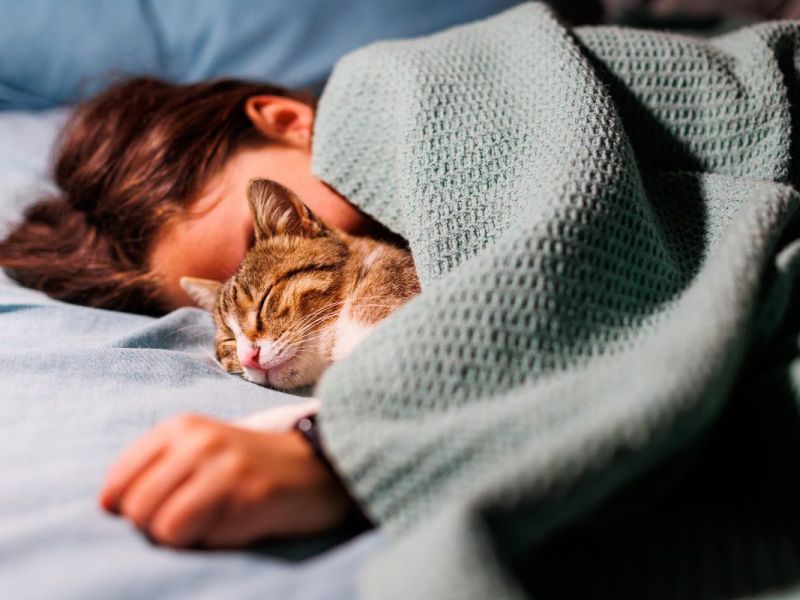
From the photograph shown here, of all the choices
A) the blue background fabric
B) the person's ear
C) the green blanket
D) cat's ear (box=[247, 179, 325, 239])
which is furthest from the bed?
the person's ear

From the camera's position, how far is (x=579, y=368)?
0.57m

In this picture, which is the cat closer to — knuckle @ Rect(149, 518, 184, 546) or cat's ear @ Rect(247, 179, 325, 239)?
cat's ear @ Rect(247, 179, 325, 239)

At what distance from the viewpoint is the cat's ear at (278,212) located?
0.96 m

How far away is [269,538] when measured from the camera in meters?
0.52

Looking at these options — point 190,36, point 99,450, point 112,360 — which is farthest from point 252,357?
point 190,36

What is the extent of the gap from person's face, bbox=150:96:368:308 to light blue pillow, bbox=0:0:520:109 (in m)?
0.47

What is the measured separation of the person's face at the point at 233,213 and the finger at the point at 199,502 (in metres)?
0.63

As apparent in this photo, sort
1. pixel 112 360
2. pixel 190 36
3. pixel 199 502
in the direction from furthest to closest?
1. pixel 190 36
2. pixel 112 360
3. pixel 199 502

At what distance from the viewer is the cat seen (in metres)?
0.92

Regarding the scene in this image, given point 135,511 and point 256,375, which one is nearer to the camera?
point 135,511

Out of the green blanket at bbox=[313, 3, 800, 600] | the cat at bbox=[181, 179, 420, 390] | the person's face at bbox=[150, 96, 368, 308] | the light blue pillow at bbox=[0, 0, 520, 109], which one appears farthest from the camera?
the light blue pillow at bbox=[0, 0, 520, 109]

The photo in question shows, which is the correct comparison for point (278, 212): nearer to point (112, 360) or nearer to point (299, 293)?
point (299, 293)

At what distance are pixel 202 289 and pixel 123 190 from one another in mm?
218

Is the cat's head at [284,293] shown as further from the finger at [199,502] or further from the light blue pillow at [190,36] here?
the light blue pillow at [190,36]
